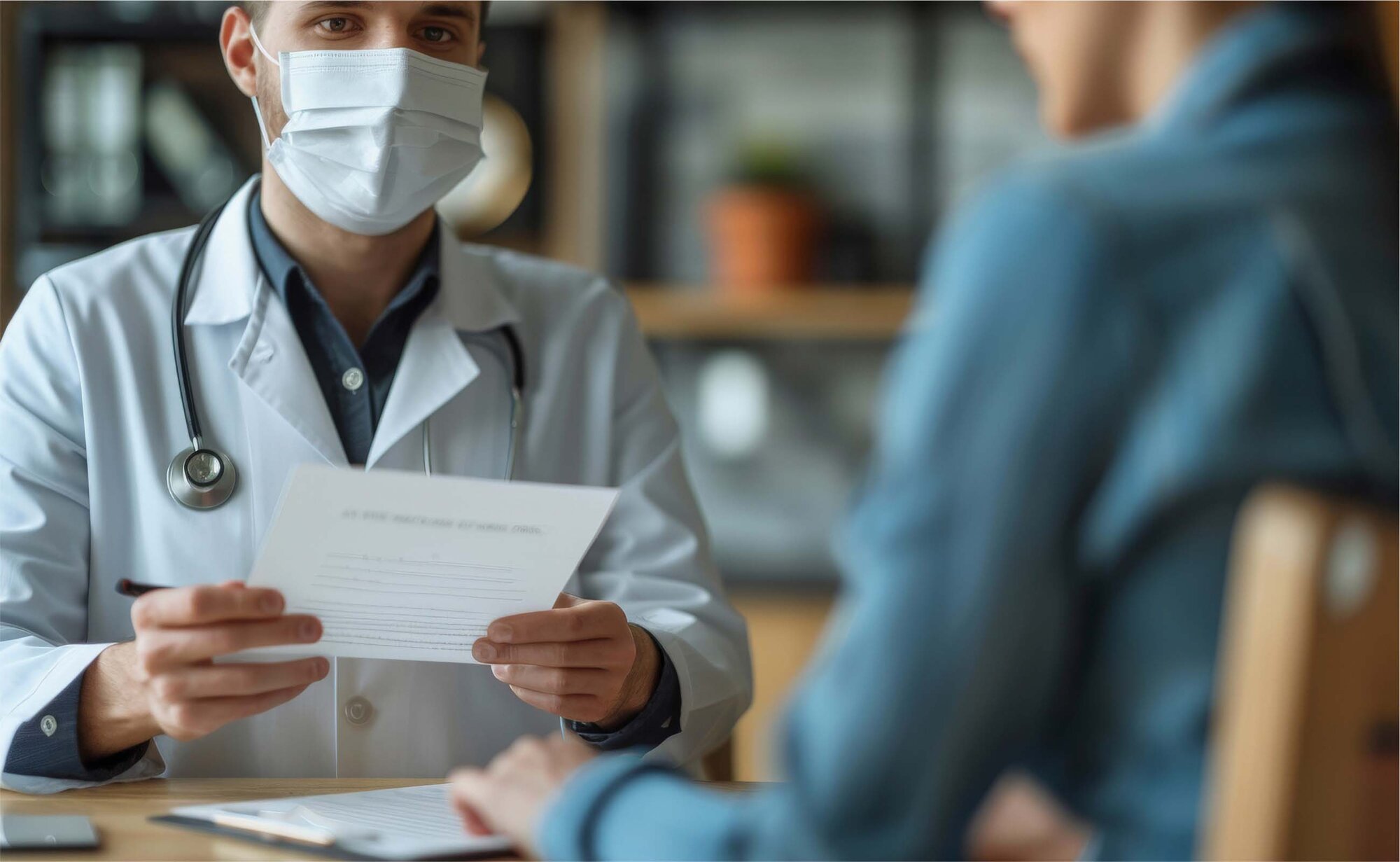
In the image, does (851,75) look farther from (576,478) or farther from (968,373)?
(968,373)

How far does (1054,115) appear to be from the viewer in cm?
75

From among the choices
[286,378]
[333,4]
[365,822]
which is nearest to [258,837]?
[365,822]

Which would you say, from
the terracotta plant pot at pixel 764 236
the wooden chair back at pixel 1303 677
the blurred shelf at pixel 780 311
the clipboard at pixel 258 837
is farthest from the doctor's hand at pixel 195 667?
the terracotta plant pot at pixel 764 236

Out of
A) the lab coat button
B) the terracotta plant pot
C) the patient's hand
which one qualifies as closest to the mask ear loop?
the lab coat button

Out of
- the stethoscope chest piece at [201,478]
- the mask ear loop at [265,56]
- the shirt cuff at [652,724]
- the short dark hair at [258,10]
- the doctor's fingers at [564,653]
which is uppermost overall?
the short dark hair at [258,10]

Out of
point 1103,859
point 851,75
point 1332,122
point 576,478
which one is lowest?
point 1103,859

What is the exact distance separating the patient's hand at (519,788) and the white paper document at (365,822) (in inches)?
1.2

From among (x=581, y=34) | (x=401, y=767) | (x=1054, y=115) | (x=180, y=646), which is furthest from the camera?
(x=581, y=34)

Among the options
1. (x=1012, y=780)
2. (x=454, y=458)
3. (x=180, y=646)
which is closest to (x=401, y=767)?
(x=454, y=458)

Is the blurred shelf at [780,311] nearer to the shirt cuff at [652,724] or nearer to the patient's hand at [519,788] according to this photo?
the shirt cuff at [652,724]

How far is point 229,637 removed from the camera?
39.1 inches

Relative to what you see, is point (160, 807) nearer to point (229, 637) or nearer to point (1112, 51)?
point (229, 637)

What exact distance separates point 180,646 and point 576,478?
601mm

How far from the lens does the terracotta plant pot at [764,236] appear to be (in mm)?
3490
